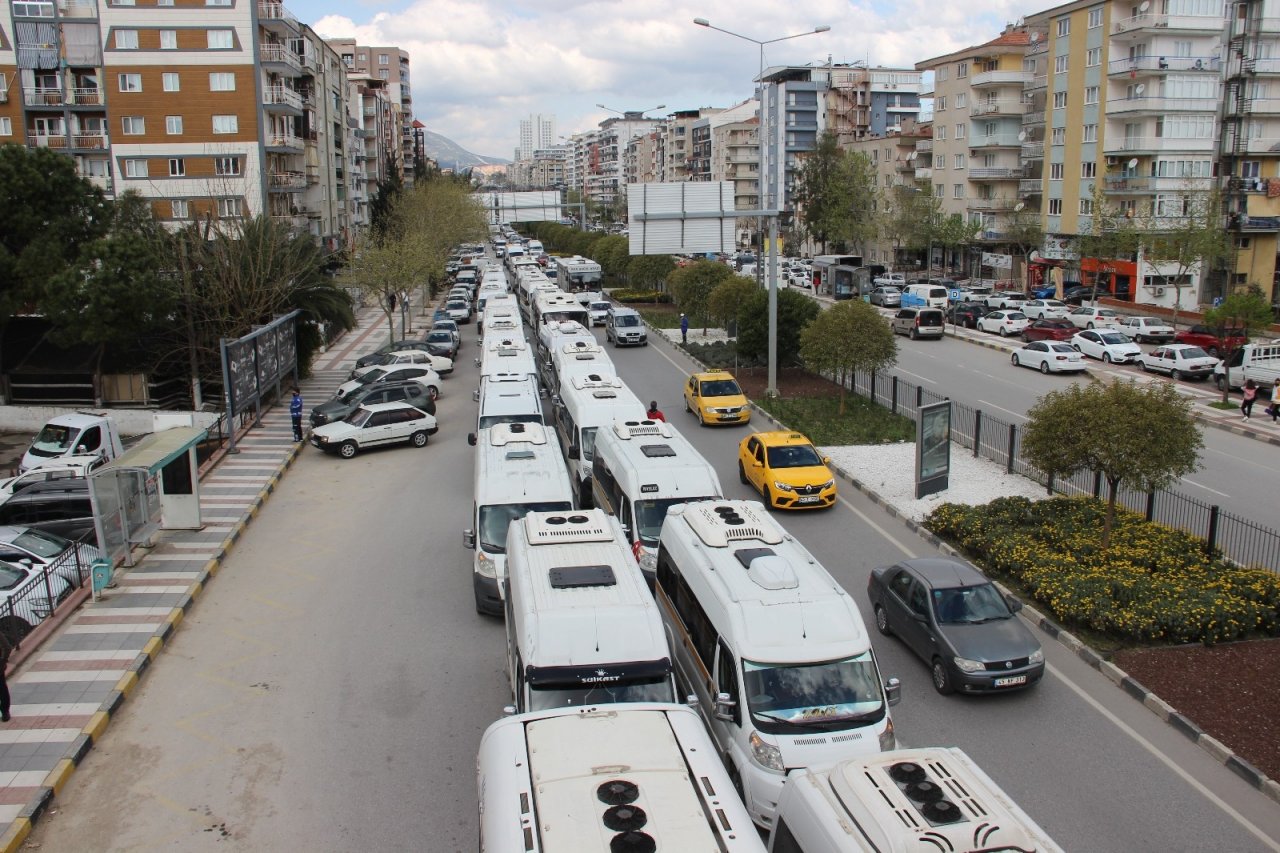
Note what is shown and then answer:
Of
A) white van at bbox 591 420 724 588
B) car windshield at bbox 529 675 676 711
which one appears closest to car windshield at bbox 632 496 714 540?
white van at bbox 591 420 724 588

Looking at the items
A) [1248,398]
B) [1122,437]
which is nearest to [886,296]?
[1248,398]

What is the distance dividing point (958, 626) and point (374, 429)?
17.5 meters

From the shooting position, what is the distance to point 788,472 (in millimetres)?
20391

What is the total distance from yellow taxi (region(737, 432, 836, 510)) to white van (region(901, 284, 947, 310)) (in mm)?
35212

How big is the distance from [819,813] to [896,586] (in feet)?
24.2

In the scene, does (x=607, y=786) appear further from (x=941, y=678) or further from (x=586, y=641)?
(x=941, y=678)

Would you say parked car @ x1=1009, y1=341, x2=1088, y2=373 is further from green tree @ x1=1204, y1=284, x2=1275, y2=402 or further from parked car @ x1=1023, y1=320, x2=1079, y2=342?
parked car @ x1=1023, y1=320, x2=1079, y2=342

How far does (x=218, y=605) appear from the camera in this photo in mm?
16125

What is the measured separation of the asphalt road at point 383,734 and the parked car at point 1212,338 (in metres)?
22.9

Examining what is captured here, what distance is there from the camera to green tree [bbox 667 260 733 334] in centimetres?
4512

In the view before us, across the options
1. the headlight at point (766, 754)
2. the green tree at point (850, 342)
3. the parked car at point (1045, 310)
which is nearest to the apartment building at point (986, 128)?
the parked car at point (1045, 310)

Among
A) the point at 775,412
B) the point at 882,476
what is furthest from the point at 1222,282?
the point at 882,476

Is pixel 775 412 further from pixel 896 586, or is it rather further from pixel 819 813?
pixel 819 813

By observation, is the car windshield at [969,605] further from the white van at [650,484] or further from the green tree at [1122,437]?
the green tree at [1122,437]
